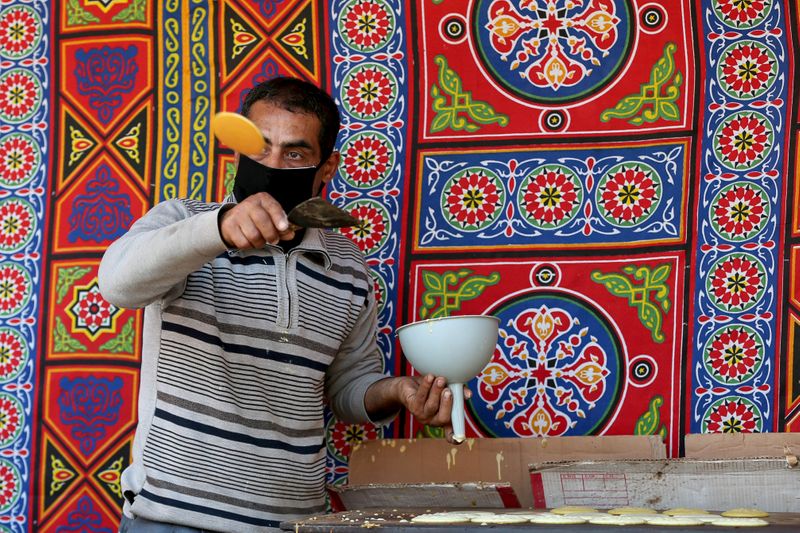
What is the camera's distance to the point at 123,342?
246 centimetres

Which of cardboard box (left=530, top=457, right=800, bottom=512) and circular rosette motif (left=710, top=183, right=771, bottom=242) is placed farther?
circular rosette motif (left=710, top=183, right=771, bottom=242)

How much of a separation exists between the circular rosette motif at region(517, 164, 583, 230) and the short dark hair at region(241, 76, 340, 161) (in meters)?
0.56

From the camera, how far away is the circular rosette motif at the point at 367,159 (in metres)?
2.50

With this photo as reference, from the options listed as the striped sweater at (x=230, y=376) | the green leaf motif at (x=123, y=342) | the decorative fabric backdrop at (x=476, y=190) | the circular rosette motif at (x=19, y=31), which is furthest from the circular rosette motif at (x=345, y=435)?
the circular rosette motif at (x=19, y=31)

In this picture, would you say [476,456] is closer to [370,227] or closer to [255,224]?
[370,227]

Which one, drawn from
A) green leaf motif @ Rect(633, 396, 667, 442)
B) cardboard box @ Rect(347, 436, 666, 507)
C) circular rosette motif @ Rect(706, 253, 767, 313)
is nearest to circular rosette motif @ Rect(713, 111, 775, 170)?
circular rosette motif @ Rect(706, 253, 767, 313)

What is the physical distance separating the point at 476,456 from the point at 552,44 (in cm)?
104

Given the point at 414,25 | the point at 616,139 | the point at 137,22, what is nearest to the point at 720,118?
the point at 616,139

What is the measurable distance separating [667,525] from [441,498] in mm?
517

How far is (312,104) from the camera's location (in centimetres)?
208

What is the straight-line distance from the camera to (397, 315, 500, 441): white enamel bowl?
179cm

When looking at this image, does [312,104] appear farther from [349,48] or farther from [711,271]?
[711,271]

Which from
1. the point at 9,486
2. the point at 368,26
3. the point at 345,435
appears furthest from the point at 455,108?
the point at 9,486

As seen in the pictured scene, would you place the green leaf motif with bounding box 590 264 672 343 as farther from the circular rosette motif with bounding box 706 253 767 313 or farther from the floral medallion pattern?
the floral medallion pattern
